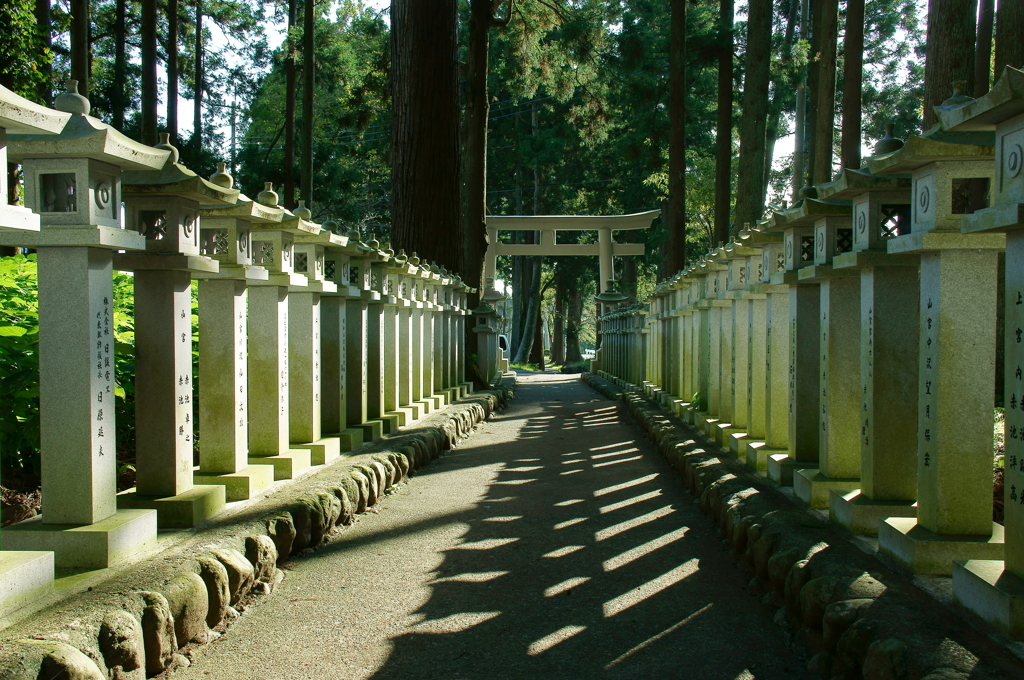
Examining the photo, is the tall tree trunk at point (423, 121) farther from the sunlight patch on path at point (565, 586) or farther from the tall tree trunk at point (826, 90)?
the sunlight patch on path at point (565, 586)

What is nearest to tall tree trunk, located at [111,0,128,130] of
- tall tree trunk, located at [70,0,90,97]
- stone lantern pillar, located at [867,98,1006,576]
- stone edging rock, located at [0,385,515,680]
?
tall tree trunk, located at [70,0,90,97]

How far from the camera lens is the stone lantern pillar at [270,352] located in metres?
5.21

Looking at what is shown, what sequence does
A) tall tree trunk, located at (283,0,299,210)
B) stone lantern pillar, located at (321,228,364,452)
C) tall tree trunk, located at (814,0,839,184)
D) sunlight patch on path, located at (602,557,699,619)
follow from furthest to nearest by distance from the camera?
tall tree trunk, located at (283,0,299,210), tall tree trunk, located at (814,0,839,184), stone lantern pillar, located at (321,228,364,452), sunlight patch on path, located at (602,557,699,619)

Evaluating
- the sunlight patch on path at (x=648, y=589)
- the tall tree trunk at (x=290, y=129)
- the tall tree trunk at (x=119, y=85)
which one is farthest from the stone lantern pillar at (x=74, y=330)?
the tall tree trunk at (x=290, y=129)

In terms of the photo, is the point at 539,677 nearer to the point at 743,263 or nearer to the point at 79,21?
the point at 743,263

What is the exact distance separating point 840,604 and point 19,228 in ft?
10.2

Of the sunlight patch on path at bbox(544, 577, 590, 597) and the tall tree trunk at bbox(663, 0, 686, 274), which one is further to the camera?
→ the tall tree trunk at bbox(663, 0, 686, 274)

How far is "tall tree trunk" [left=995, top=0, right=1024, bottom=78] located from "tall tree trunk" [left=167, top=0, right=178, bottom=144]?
14542 mm

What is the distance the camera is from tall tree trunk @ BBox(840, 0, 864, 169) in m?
13.8

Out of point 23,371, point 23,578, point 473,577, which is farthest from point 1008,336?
point 23,371

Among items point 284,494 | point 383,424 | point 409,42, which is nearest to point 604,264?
point 409,42

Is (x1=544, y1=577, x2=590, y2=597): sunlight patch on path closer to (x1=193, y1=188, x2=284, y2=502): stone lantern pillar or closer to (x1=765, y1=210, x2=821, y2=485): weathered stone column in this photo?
(x1=765, y1=210, x2=821, y2=485): weathered stone column

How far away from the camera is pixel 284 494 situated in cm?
475

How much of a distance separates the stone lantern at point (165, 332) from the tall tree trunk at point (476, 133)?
39.8 feet
